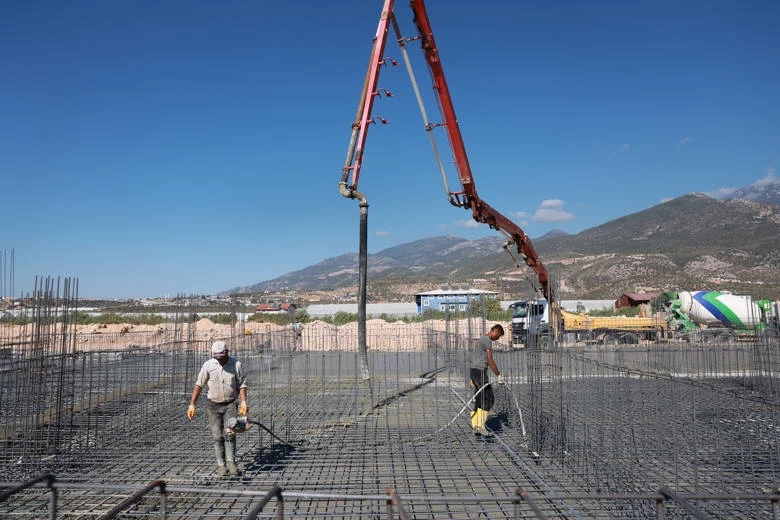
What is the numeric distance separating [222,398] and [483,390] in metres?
3.47

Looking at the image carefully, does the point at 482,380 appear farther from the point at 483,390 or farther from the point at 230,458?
the point at 230,458

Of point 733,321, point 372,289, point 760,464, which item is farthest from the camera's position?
point 372,289

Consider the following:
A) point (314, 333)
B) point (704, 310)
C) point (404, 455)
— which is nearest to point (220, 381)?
point (404, 455)

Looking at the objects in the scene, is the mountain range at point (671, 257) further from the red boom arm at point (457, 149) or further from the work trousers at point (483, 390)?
the work trousers at point (483, 390)

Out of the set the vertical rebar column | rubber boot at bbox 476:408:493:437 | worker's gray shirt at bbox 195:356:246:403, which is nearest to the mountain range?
the vertical rebar column

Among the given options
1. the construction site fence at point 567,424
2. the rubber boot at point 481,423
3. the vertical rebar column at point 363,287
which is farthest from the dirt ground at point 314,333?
the rubber boot at point 481,423

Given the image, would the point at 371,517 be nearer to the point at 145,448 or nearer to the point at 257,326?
the point at 145,448

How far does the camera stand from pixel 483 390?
777 centimetres

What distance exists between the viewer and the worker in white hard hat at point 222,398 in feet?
20.3

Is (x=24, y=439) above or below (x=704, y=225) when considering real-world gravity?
below

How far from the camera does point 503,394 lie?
10.2 metres

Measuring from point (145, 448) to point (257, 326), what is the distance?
21.6 meters

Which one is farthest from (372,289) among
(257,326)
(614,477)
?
(614,477)

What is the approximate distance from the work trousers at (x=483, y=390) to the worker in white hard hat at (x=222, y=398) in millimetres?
3228
